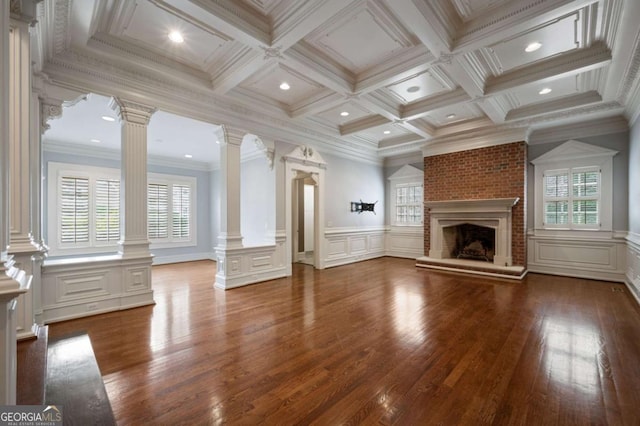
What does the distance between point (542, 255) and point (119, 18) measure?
794 cm

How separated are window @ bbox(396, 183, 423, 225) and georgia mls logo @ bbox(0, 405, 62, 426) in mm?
7653

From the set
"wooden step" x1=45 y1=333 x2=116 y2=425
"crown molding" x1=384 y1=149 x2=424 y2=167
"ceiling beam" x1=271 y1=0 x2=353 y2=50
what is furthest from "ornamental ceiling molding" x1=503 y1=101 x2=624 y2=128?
"wooden step" x1=45 y1=333 x2=116 y2=425

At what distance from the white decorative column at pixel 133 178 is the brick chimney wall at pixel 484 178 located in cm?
611

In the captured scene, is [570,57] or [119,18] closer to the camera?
[119,18]

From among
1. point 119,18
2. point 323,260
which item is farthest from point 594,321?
point 119,18

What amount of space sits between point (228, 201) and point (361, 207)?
381cm

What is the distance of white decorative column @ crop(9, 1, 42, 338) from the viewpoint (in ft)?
6.68

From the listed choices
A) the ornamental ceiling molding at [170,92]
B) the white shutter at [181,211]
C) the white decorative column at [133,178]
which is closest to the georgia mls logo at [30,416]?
the white decorative column at [133,178]

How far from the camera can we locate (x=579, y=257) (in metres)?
5.54

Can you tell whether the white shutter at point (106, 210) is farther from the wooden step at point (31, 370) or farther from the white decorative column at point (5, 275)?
the white decorative column at point (5, 275)

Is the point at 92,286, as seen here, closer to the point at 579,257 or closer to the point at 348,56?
the point at 348,56

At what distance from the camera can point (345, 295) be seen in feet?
14.5

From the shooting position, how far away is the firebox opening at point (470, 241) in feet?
22.0

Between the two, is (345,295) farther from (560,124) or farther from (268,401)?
(560,124)
